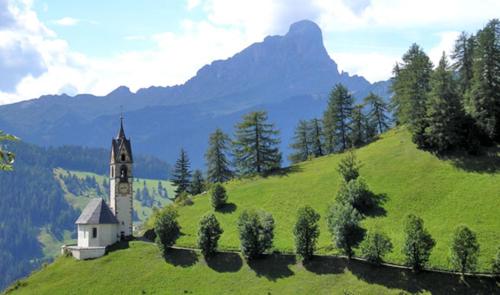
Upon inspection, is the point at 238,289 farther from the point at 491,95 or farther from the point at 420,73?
the point at 420,73

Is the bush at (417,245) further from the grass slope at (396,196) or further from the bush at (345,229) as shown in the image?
the bush at (345,229)

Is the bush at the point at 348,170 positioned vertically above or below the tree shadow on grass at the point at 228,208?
above

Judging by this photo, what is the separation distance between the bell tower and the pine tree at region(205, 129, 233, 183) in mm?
24366

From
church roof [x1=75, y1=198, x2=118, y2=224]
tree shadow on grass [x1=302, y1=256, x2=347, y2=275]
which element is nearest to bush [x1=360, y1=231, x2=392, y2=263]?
tree shadow on grass [x1=302, y1=256, x2=347, y2=275]

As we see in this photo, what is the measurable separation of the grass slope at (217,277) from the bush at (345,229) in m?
2.09

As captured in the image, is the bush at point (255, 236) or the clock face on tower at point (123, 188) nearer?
the bush at point (255, 236)

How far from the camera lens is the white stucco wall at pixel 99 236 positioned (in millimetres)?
93188

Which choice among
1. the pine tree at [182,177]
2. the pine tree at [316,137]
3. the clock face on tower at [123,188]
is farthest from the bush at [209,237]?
the pine tree at [316,137]

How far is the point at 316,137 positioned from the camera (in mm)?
132125

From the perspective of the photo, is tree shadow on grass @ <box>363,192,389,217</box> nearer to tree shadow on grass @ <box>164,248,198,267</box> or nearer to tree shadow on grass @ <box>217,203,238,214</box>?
tree shadow on grass @ <box>217,203,238,214</box>

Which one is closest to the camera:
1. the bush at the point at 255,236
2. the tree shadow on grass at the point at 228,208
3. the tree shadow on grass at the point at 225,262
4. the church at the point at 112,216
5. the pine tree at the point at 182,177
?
the bush at the point at 255,236

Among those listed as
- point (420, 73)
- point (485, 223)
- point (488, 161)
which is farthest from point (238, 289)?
point (420, 73)

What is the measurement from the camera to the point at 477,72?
98.2 m

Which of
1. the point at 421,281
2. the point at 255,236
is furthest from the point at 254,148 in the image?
the point at 421,281
